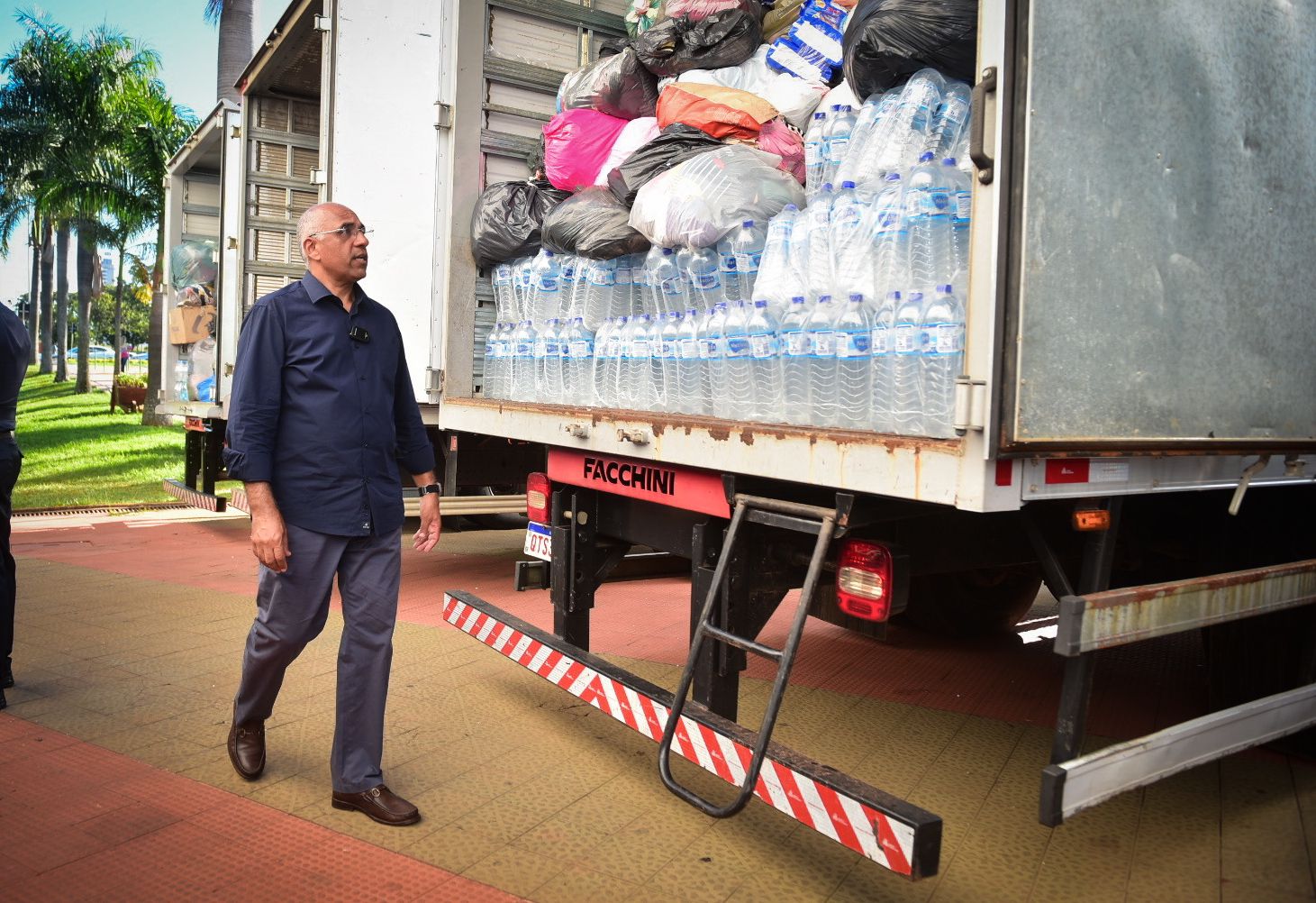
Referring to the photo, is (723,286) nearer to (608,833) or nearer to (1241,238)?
(1241,238)

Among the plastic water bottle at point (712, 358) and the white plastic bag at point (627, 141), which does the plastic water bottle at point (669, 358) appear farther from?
the white plastic bag at point (627, 141)

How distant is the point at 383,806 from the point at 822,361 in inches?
73.8

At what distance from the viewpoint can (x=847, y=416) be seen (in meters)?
2.98

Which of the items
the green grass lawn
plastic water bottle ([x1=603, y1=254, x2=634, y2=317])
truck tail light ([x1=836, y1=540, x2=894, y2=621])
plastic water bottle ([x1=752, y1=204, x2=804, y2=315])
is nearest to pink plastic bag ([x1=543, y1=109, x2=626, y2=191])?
plastic water bottle ([x1=603, y1=254, x2=634, y2=317])

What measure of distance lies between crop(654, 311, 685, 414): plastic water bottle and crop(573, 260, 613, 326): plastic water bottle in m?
0.56

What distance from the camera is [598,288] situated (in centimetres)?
428

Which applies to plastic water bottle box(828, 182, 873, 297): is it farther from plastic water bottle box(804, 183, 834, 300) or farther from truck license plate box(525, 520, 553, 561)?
truck license plate box(525, 520, 553, 561)

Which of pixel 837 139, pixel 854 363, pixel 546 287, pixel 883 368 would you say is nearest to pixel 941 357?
pixel 883 368

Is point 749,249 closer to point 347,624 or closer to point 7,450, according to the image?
point 347,624

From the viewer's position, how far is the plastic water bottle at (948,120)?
3.04 meters

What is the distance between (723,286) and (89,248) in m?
33.3

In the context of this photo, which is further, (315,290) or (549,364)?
(549,364)

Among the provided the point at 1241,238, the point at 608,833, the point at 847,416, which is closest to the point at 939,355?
the point at 847,416

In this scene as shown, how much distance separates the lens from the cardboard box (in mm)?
9680
